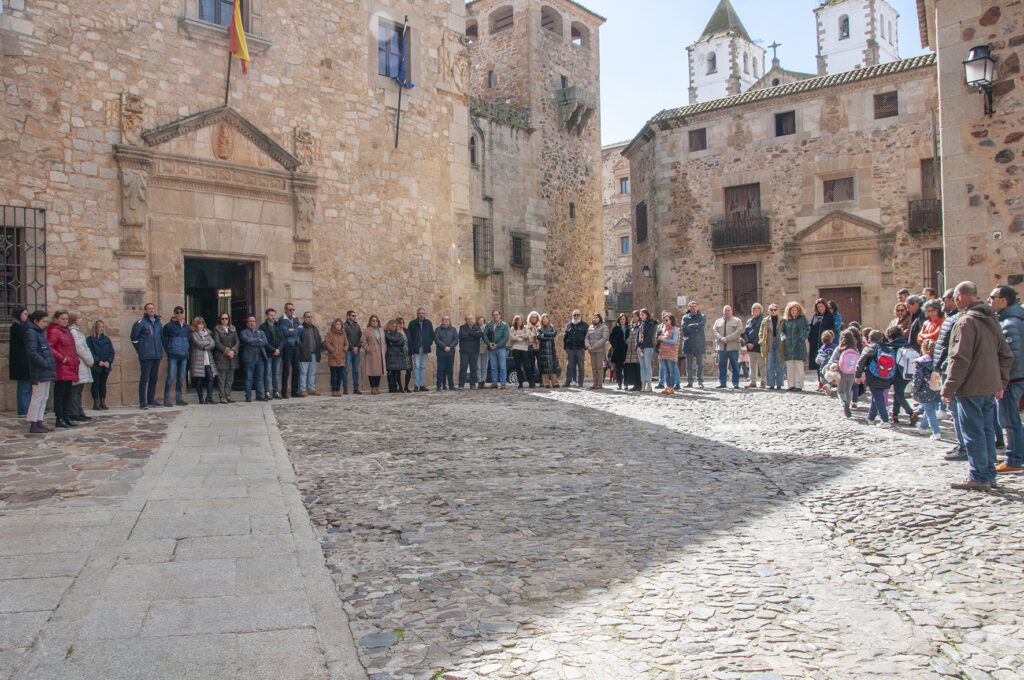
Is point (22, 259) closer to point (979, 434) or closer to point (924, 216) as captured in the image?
point (979, 434)

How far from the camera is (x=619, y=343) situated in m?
14.6

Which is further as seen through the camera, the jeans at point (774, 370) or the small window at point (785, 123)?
the small window at point (785, 123)

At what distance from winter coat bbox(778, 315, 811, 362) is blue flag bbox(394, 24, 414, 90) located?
863cm

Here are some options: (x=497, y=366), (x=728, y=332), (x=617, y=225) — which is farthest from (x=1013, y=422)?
(x=617, y=225)

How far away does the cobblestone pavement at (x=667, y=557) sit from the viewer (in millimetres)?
Answer: 2750

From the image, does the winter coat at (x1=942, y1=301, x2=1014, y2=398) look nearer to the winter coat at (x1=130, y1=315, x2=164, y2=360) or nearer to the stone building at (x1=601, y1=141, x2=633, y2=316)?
the winter coat at (x1=130, y1=315, x2=164, y2=360)

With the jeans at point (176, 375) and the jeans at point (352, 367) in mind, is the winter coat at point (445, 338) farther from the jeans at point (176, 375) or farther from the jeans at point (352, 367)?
the jeans at point (176, 375)

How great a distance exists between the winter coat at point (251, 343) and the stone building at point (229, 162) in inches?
50.1

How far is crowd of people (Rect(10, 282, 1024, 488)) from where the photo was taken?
5.57m

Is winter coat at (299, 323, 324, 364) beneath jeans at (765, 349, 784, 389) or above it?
above

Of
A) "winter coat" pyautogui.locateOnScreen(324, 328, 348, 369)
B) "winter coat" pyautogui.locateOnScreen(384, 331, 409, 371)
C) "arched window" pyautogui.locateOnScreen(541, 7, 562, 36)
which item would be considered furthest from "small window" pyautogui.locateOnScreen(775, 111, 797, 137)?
"winter coat" pyautogui.locateOnScreen(324, 328, 348, 369)

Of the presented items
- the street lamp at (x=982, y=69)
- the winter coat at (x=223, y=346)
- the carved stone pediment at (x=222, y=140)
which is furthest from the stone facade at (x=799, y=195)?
the winter coat at (x=223, y=346)

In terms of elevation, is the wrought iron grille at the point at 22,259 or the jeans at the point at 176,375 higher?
the wrought iron grille at the point at 22,259

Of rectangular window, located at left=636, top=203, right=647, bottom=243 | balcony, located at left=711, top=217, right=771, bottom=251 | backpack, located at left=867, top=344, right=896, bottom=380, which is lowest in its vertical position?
backpack, located at left=867, top=344, right=896, bottom=380
